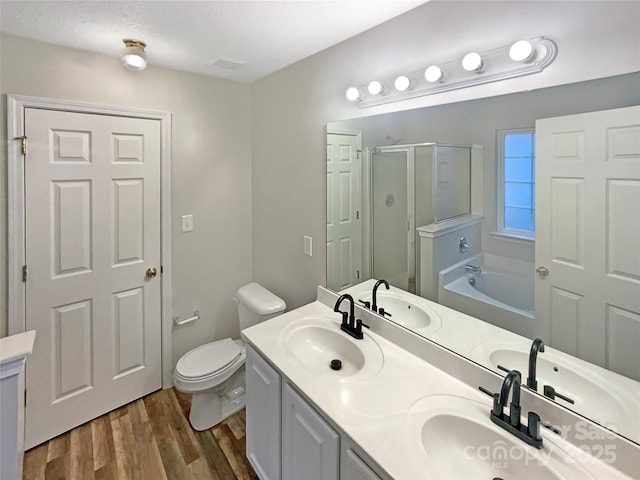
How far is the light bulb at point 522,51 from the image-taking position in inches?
42.5

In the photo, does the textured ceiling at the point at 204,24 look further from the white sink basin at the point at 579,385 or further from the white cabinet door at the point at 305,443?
the white cabinet door at the point at 305,443

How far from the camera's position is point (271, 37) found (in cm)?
175

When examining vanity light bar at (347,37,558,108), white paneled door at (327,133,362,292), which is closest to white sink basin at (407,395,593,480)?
white paneled door at (327,133,362,292)

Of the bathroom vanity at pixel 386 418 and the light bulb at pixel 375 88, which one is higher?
the light bulb at pixel 375 88

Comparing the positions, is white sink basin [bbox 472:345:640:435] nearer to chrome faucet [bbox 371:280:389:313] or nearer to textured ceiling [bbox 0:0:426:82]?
chrome faucet [bbox 371:280:389:313]

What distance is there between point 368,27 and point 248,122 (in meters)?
1.32

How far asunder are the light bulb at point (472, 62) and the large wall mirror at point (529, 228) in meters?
0.13

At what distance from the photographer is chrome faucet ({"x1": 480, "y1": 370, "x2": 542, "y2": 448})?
3.17ft

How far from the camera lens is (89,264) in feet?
6.77

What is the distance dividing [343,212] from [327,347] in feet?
2.45

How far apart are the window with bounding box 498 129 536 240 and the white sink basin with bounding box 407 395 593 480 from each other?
0.63 m

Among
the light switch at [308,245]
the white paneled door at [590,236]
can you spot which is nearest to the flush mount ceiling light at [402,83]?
the white paneled door at [590,236]

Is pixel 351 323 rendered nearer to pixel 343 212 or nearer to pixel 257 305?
pixel 343 212

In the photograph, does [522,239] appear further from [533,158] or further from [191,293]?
[191,293]
